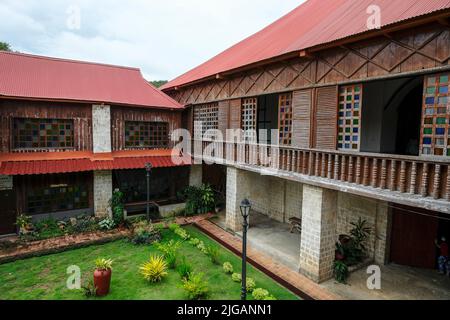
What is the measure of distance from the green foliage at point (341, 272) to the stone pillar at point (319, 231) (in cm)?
22

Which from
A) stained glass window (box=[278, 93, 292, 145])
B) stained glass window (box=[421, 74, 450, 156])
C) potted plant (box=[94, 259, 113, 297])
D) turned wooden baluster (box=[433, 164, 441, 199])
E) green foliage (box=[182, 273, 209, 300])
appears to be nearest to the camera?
turned wooden baluster (box=[433, 164, 441, 199])

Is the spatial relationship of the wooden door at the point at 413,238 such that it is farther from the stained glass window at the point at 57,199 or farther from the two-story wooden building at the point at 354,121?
the stained glass window at the point at 57,199

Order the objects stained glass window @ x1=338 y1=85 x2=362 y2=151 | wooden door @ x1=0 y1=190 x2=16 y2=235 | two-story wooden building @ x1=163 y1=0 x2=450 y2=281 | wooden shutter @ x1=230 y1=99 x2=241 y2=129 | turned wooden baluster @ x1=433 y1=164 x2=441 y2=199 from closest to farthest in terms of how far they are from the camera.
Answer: turned wooden baluster @ x1=433 y1=164 x2=441 y2=199 < two-story wooden building @ x1=163 y1=0 x2=450 y2=281 < stained glass window @ x1=338 y1=85 x2=362 y2=151 < wooden door @ x1=0 y1=190 x2=16 y2=235 < wooden shutter @ x1=230 y1=99 x2=241 y2=129

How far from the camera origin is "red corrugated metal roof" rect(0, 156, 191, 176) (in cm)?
1157

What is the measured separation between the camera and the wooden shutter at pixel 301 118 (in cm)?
895

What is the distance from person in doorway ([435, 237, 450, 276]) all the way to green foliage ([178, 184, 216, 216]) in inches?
402

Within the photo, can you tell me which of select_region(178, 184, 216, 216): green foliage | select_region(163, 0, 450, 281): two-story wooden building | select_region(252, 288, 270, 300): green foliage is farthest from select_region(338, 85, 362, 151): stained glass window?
select_region(178, 184, 216, 216): green foliage

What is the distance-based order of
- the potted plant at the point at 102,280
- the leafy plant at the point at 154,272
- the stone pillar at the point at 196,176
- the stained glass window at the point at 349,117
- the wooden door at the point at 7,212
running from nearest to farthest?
the stained glass window at the point at 349,117 < the potted plant at the point at 102,280 < the leafy plant at the point at 154,272 < the wooden door at the point at 7,212 < the stone pillar at the point at 196,176

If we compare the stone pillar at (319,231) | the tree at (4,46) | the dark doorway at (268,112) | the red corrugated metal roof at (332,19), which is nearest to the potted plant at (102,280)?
the stone pillar at (319,231)

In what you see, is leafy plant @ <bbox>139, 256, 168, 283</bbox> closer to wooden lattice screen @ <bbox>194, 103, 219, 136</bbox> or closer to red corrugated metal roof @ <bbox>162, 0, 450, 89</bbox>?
wooden lattice screen @ <bbox>194, 103, 219, 136</bbox>

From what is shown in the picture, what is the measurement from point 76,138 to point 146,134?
11.7ft

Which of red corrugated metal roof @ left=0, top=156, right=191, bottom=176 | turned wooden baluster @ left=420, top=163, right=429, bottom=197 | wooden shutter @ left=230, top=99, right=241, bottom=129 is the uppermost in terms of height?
wooden shutter @ left=230, top=99, right=241, bottom=129

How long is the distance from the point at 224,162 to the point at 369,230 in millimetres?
6403
